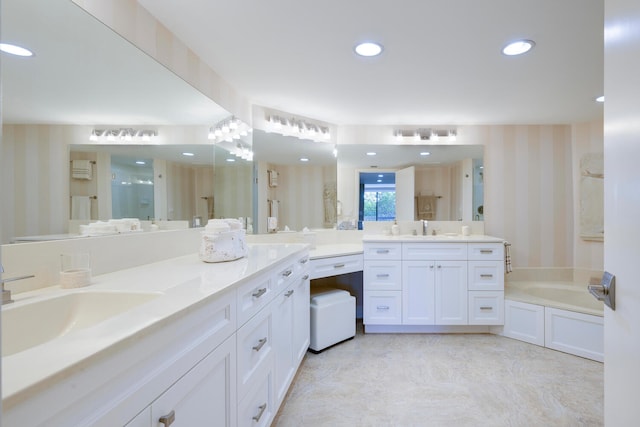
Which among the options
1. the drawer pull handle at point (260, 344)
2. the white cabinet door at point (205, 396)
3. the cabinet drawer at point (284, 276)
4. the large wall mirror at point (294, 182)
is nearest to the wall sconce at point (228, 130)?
the large wall mirror at point (294, 182)

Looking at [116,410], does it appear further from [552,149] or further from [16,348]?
[552,149]

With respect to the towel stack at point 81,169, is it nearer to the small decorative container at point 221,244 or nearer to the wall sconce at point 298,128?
the small decorative container at point 221,244

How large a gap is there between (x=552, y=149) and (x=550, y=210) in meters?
0.67

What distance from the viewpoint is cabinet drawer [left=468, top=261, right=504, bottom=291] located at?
2805 millimetres

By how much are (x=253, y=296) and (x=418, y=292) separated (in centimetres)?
198

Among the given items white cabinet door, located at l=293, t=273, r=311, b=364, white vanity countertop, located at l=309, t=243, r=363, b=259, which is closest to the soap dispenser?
white vanity countertop, located at l=309, t=243, r=363, b=259

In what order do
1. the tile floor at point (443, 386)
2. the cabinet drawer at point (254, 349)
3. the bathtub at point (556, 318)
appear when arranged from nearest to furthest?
the cabinet drawer at point (254, 349) → the tile floor at point (443, 386) → the bathtub at point (556, 318)

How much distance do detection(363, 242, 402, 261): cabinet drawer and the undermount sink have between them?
2.10 m

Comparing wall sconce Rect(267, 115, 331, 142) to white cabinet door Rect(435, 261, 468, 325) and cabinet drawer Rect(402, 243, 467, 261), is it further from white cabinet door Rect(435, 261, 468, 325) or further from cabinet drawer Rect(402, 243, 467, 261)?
white cabinet door Rect(435, 261, 468, 325)

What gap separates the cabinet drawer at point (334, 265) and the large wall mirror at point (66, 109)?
123 cm

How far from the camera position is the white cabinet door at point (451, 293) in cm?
280

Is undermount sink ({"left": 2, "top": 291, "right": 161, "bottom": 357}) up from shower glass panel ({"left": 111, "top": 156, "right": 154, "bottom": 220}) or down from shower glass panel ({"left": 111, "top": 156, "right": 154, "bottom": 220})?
down

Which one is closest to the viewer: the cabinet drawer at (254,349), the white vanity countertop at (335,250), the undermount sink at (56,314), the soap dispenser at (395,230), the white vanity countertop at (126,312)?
the white vanity countertop at (126,312)

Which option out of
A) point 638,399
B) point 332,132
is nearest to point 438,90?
point 332,132
